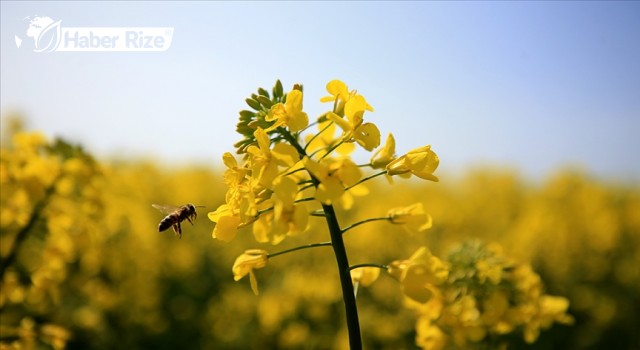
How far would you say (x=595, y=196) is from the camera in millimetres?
10719

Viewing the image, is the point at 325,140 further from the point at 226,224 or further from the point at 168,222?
the point at 168,222

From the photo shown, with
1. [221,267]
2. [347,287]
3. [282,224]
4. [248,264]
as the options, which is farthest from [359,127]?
[221,267]

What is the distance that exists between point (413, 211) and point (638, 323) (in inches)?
302

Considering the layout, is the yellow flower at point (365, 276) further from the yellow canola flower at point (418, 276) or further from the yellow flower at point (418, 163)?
the yellow flower at point (418, 163)

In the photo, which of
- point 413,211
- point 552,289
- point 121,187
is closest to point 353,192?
point 413,211

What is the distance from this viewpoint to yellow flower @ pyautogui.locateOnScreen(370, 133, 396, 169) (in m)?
Result: 1.89

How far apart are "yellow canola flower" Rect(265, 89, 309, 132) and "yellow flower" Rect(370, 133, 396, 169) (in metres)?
0.31

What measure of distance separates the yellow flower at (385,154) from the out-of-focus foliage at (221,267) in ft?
3.23

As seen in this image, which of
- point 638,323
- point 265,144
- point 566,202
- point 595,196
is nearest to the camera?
point 265,144

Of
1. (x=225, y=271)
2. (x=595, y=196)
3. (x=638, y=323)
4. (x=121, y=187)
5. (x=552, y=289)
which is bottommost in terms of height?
(x=638, y=323)

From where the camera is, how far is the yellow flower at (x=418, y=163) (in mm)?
1792

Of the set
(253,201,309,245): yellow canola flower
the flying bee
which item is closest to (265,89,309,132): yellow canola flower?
(253,201,309,245): yellow canola flower

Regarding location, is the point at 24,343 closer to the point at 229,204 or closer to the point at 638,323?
the point at 229,204

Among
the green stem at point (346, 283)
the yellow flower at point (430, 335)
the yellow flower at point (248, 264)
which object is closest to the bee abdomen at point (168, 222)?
the yellow flower at point (248, 264)
